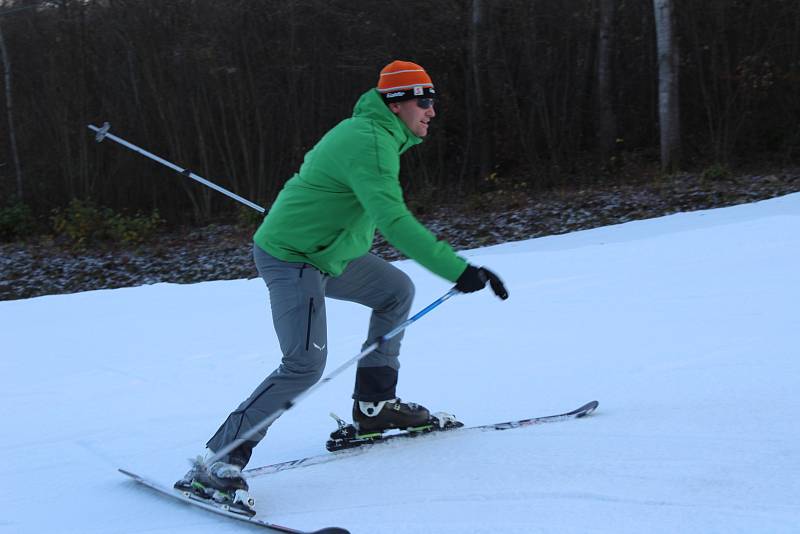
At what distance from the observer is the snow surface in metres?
2.96

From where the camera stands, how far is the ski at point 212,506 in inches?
110

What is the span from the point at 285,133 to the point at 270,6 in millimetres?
2053

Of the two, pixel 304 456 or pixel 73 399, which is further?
pixel 73 399

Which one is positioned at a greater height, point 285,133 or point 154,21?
point 154,21

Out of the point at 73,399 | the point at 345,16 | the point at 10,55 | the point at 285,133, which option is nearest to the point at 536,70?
the point at 345,16

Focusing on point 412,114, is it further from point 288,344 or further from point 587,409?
point 587,409

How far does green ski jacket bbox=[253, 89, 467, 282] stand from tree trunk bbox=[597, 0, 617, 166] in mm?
11092

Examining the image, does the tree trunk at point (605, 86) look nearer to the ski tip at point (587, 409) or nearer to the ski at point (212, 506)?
the ski tip at point (587, 409)

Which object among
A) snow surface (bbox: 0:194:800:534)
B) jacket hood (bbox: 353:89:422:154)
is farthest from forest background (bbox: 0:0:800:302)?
jacket hood (bbox: 353:89:422:154)

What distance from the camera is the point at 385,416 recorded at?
3803 mm

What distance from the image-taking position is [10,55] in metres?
14.8

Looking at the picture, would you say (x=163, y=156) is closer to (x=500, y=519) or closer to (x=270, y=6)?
(x=270, y=6)

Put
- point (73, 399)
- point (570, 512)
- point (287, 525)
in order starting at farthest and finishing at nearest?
point (73, 399) < point (287, 525) < point (570, 512)

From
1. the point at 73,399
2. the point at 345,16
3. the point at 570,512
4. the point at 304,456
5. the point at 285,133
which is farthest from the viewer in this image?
the point at 285,133
